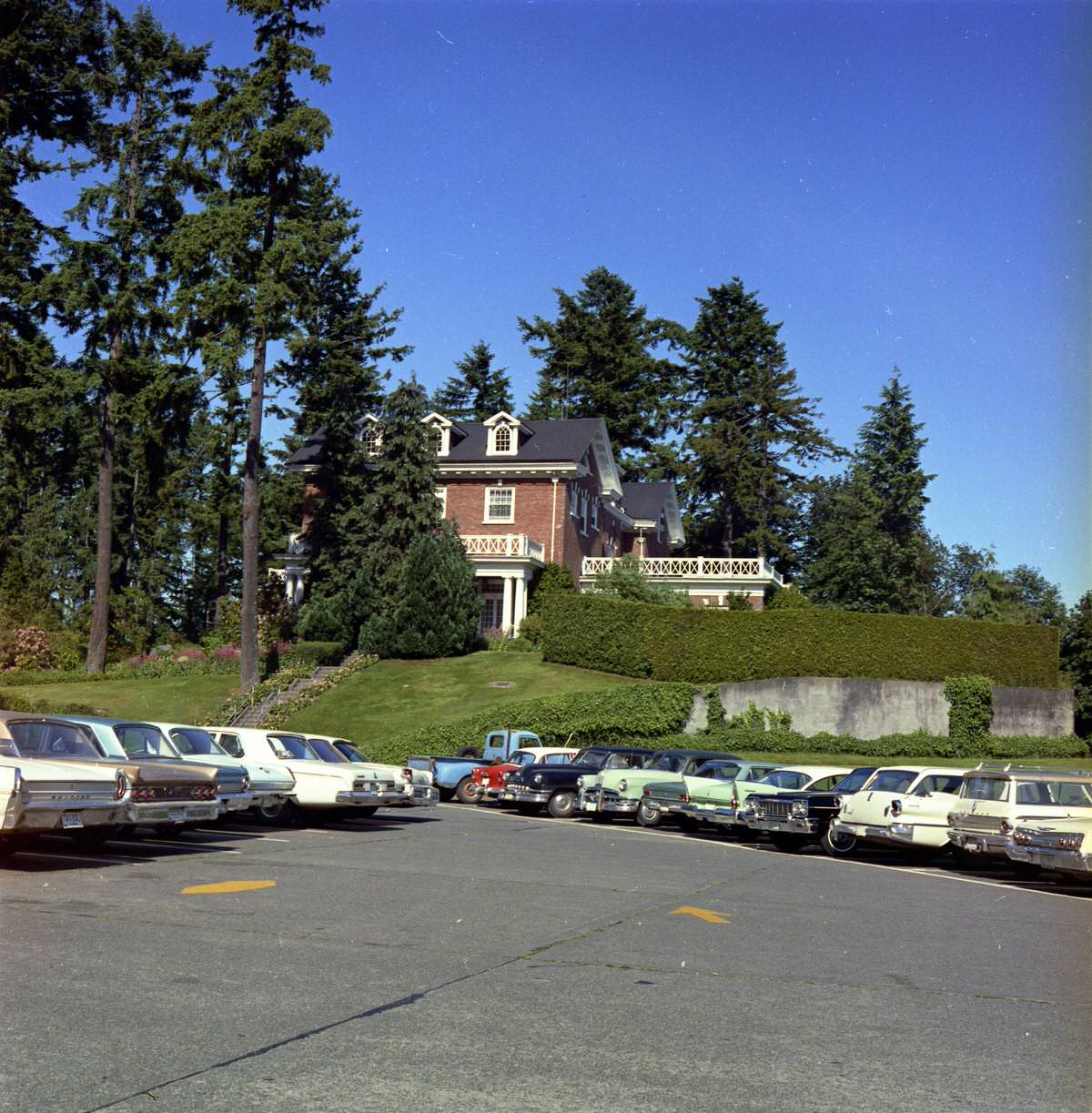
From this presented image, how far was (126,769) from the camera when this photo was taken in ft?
49.4

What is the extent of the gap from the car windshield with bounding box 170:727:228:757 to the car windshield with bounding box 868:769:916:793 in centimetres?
1009

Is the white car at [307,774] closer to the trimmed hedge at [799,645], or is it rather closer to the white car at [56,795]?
the white car at [56,795]

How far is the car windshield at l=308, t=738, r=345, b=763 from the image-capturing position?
21.5 m

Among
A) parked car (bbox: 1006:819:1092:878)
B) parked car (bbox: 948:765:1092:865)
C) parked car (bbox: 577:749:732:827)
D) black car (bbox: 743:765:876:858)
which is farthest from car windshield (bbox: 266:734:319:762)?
parked car (bbox: 1006:819:1092:878)

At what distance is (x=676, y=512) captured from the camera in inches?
2869

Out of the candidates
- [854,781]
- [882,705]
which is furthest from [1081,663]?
[854,781]

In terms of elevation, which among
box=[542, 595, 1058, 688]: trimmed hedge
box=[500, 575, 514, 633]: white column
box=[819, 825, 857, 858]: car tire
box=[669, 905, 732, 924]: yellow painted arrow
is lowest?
box=[819, 825, 857, 858]: car tire

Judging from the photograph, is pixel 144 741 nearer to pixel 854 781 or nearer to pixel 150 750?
pixel 150 750

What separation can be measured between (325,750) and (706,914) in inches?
421

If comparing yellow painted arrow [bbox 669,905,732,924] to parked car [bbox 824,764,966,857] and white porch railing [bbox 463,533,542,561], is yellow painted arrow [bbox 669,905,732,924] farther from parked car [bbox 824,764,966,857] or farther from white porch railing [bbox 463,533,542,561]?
white porch railing [bbox 463,533,542,561]

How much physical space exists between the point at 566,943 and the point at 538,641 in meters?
39.8

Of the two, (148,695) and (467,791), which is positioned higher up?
(148,695)

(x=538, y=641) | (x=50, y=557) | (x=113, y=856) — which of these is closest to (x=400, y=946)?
(x=113, y=856)

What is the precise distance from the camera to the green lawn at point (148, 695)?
42.4 m
